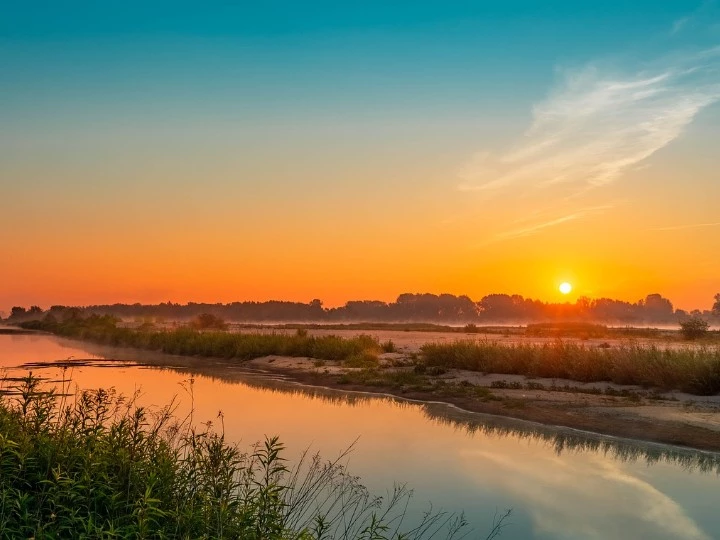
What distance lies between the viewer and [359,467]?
14.1m

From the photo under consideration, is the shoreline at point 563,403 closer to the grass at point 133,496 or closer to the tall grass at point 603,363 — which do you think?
the tall grass at point 603,363

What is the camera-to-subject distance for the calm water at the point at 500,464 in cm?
1114

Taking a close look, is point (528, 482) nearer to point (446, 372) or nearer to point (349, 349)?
point (446, 372)

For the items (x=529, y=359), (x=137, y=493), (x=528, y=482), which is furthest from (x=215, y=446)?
(x=529, y=359)

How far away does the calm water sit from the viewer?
36.6 ft

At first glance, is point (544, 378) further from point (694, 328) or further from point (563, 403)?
point (694, 328)

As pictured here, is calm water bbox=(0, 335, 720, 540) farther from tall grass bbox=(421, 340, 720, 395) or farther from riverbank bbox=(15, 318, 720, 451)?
tall grass bbox=(421, 340, 720, 395)

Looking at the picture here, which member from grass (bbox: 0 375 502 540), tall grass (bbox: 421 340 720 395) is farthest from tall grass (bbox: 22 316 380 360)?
grass (bbox: 0 375 502 540)

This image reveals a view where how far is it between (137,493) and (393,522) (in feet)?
13.5

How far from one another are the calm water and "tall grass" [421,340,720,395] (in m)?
7.81

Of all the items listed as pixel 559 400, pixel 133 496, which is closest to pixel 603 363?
pixel 559 400

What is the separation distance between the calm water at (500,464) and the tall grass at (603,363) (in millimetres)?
7815

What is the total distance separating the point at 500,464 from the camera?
1477 centimetres

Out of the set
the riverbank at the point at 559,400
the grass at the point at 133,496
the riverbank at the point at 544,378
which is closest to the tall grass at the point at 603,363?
the riverbank at the point at 544,378
